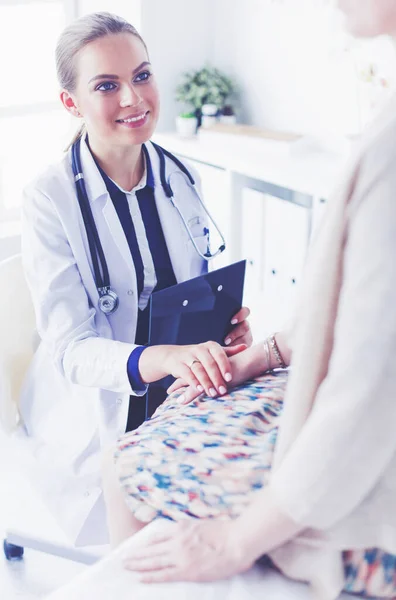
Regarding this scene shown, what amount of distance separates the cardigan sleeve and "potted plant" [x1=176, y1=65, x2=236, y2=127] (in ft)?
8.93

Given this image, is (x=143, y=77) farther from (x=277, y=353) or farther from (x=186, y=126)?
(x=186, y=126)

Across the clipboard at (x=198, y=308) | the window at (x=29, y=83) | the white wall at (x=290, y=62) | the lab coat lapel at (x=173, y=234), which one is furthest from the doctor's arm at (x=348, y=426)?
the window at (x=29, y=83)

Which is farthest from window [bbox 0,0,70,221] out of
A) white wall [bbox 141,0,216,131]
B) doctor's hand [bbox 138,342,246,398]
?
doctor's hand [bbox 138,342,246,398]

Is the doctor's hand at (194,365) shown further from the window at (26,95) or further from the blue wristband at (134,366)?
the window at (26,95)

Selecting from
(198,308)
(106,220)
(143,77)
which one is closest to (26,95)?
(143,77)

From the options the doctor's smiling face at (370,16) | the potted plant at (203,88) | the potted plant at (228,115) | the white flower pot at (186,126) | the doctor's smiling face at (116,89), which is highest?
the doctor's smiling face at (370,16)

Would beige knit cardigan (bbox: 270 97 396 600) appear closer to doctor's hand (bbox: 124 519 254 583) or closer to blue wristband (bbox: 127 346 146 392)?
doctor's hand (bbox: 124 519 254 583)

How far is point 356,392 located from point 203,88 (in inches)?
109

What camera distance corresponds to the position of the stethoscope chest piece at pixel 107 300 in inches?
62.6

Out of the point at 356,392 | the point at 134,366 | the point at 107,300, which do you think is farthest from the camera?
the point at 107,300

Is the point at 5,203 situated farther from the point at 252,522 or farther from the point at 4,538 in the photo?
the point at 252,522

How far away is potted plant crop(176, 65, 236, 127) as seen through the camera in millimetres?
3335

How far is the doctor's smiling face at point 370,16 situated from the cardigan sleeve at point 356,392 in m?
0.14

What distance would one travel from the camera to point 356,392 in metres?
0.73
